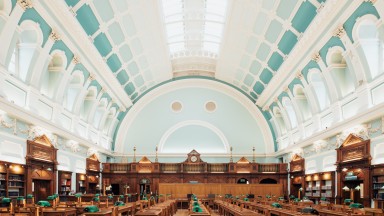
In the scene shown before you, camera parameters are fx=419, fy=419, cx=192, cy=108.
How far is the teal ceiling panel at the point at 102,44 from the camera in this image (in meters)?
21.5

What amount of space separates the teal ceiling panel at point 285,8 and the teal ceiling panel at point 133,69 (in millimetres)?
11757

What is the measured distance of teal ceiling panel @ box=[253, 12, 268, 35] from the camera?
21466mm

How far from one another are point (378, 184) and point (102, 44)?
49.1ft

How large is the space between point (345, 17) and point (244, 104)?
65.4ft

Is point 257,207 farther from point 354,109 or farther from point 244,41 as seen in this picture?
point 244,41

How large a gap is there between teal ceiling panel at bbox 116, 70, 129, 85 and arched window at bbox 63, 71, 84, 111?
4.68 m

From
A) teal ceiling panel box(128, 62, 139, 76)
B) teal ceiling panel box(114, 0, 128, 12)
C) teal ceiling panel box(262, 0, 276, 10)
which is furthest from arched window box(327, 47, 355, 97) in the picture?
teal ceiling panel box(128, 62, 139, 76)

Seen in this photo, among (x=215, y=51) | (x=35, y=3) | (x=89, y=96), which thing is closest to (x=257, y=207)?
(x=35, y=3)

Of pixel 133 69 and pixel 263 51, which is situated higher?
pixel 263 51

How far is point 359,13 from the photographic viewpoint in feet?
50.0

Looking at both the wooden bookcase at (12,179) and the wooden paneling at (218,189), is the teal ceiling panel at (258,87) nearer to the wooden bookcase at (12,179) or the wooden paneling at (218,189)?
the wooden paneling at (218,189)

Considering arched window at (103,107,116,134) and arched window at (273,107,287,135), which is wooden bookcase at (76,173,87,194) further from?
arched window at (273,107,287,135)

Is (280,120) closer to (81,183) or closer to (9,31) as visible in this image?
(81,183)

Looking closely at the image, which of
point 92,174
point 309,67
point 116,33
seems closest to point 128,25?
point 116,33
